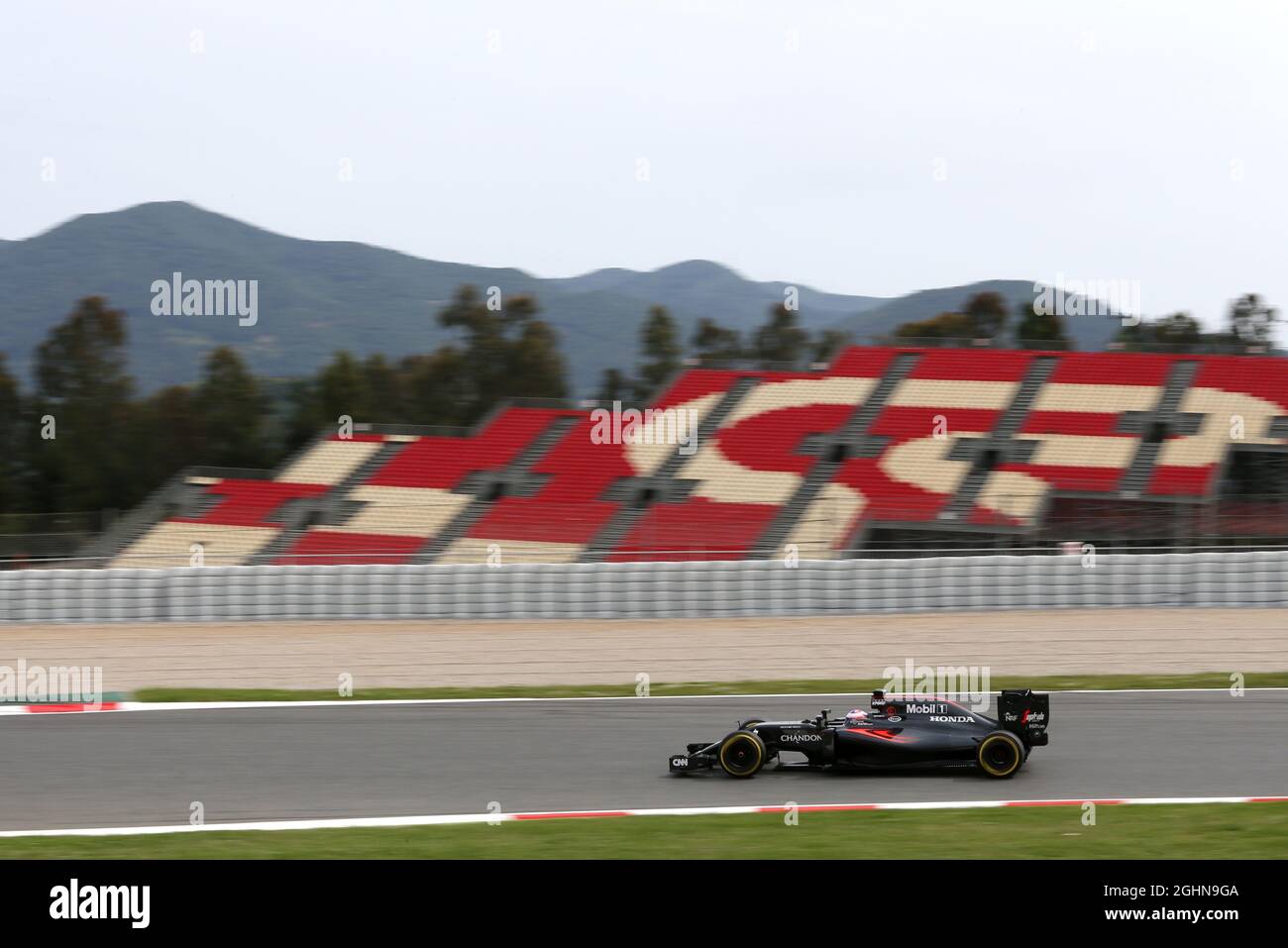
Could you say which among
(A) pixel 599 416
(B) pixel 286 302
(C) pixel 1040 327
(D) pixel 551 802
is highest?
(B) pixel 286 302

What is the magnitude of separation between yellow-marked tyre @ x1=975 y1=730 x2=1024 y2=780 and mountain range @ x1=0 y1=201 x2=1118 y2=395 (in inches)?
4166

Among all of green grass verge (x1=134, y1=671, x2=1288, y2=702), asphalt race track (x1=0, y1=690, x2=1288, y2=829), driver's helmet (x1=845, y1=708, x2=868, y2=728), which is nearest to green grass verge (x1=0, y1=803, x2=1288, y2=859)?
asphalt race track (x1=0, y1=690, x2=1288, y2=829)

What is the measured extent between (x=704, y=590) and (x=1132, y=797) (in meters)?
8.60

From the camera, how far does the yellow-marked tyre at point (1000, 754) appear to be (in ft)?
26.0

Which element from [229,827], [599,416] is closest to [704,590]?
[229,827]

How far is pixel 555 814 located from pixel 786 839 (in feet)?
4.56

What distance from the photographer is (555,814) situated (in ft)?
23.7

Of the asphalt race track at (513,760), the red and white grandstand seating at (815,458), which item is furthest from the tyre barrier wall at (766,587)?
the red and white grandstand seating at (815,458)

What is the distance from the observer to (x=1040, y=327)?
60406 mm

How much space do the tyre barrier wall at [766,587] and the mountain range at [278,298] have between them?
319ft

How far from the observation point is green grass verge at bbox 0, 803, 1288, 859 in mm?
6191

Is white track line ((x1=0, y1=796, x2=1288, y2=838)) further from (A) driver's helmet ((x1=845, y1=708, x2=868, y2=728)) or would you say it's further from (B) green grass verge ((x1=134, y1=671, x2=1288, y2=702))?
(B) green grass verge ((x1=134, y1=671, x2=1288, y2=702))

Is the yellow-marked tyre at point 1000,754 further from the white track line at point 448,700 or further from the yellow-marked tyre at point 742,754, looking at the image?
the white track line at point 448,700
